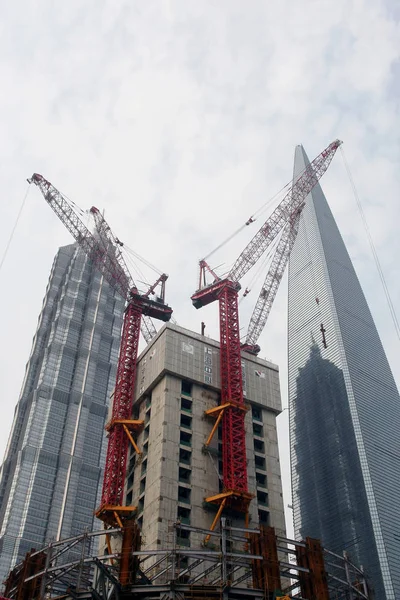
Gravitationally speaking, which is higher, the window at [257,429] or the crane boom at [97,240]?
the crane boom at [97,240]

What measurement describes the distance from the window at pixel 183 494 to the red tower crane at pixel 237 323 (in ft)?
11.5

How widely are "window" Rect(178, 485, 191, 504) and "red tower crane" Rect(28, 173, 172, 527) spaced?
800 cm

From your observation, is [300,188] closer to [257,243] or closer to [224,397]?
[257,243]

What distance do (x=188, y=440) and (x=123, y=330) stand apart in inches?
1239

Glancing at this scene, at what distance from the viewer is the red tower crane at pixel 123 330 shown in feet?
358

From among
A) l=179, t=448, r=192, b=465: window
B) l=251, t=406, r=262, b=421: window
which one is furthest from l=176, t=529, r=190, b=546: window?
l=251, t=406, r=262, b=421: window

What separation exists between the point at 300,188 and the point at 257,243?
19523 mm

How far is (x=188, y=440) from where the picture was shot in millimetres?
111250

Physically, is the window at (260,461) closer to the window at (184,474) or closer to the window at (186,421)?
the window at (186,421)

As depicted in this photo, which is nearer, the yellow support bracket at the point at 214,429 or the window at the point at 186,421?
the yellow support bracket at the point at 214,429

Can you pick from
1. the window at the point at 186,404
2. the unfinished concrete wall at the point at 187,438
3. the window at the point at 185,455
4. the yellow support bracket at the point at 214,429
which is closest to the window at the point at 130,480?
the unfinished concrete wall at the point at 187,438

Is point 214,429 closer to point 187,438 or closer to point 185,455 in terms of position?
point 187,438

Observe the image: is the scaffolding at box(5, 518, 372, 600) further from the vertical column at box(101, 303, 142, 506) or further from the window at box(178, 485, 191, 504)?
the vertical column at box(101, 303, 142, 506)

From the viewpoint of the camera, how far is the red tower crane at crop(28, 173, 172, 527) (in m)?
109
